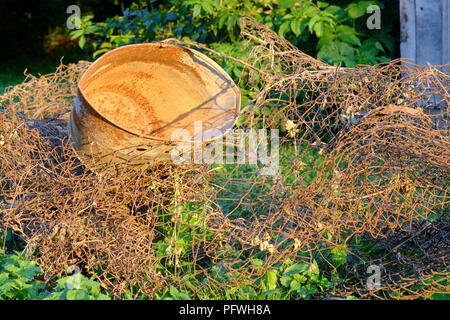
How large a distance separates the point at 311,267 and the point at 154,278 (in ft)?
2.57

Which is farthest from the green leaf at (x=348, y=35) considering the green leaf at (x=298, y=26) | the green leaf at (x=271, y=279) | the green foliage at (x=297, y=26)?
the green leaf at (x=271, y=279)

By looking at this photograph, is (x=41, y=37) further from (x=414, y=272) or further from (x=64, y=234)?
(x=414, y=272)

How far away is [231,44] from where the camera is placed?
4719 millimetres

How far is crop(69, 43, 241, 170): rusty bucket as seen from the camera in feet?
9.49

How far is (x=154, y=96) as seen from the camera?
3.60 m

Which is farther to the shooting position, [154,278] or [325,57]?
[325,57]

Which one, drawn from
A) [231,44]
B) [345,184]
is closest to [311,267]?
[345,184]

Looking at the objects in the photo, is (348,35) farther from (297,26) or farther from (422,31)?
(422,31)

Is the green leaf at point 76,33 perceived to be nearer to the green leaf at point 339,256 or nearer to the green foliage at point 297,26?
the green foliage at point 297,26

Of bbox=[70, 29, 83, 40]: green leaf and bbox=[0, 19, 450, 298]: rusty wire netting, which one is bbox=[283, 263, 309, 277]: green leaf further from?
bbox=[70, 29, 83, 40]: green leaf

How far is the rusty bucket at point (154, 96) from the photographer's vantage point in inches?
114

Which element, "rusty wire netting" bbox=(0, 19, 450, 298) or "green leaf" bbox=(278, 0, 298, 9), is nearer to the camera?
"rusty wire netting" bbox=(0, 19, 450, 298)

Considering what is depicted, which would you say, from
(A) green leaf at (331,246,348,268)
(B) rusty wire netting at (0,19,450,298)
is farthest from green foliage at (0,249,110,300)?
(A) green leaf at (331,246,348,268)

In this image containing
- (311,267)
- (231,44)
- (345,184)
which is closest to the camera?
(311,267)
